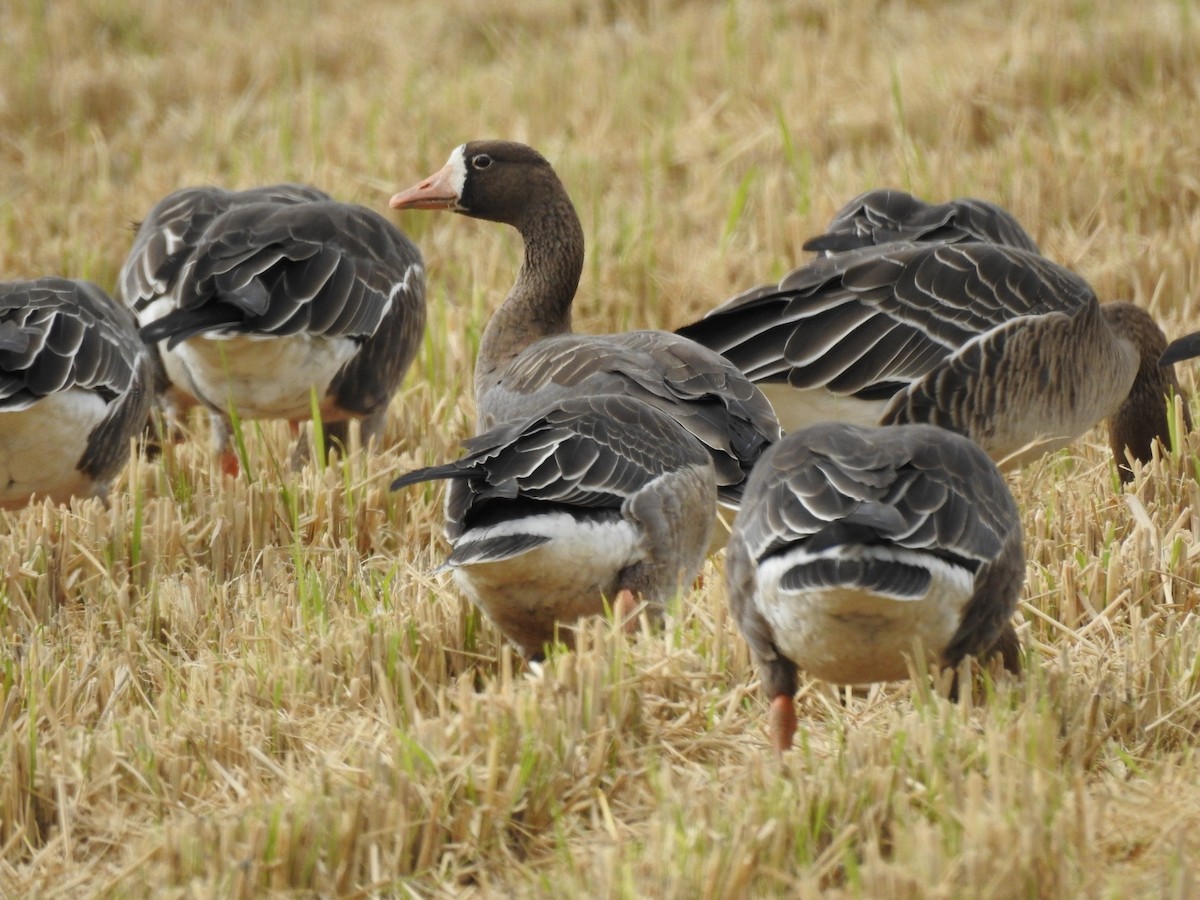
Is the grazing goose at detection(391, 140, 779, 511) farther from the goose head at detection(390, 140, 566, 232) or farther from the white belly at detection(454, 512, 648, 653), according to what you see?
the white belly at detection(454, 512, 648, 653)

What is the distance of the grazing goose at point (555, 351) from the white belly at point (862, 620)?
1351 millimetres

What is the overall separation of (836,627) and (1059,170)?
19.6ft

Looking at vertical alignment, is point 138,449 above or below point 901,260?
below

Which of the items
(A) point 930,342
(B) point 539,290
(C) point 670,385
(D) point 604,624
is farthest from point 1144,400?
(D) point 604,624

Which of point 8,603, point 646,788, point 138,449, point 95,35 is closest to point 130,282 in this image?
point 138,449

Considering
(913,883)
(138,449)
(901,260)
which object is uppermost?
(901,260)

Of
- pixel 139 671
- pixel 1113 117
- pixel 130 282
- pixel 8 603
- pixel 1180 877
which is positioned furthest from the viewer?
pixel 1113 117

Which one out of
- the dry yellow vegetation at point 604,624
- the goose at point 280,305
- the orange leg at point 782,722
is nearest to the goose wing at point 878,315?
the dry yellow vegetation at point 604,624

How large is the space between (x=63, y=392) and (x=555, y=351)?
1816 millimetres

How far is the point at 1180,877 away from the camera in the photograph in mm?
2934

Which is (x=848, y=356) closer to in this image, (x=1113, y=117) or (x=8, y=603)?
(x=8, y=603)

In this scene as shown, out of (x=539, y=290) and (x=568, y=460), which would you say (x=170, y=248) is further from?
(x=568, y=460)

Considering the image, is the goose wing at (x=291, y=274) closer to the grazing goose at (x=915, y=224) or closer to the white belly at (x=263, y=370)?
the white belly at (x=263, y=370)

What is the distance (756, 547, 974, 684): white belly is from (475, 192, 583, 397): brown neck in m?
2.48
